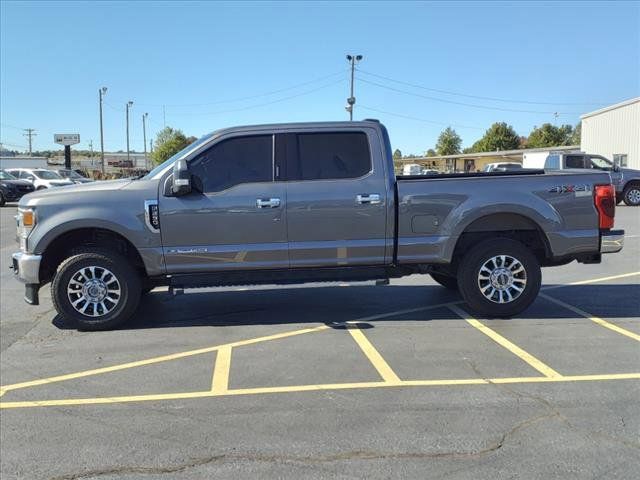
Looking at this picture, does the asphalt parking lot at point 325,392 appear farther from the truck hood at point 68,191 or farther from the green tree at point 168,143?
the green tree at point 168,143

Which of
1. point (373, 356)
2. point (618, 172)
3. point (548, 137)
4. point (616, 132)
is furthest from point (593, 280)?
point (548, 137)

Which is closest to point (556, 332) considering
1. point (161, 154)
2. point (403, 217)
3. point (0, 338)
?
point (403, 217)

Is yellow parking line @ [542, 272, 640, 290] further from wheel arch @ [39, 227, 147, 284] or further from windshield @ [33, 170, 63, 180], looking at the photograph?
windshield @ [33, 170, 63, 180]

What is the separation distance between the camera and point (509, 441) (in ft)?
11.4

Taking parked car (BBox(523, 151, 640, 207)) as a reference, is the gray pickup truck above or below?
below

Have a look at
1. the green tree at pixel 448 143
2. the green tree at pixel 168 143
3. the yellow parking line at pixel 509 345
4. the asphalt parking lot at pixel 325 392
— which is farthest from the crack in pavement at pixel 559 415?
the green tree at pixel 448 143

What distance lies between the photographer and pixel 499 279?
20.6ft

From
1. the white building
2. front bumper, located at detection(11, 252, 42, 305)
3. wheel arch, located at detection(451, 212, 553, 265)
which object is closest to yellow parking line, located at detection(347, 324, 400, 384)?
wheel arch, located at detection(451, 212, 553, 265)

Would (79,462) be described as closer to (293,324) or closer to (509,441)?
(509,441)

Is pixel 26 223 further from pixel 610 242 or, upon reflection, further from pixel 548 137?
pixel 548 137

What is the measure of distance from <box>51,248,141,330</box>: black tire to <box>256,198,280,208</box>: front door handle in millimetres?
1566

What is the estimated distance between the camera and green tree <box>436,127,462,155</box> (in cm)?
10638

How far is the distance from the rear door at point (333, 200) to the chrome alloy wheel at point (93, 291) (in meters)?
1.96

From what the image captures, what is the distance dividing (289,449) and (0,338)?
4.08 meters
